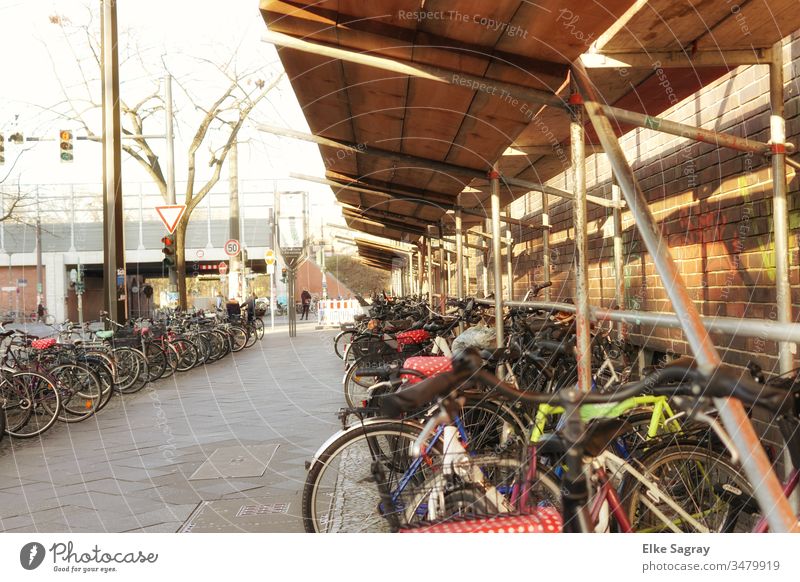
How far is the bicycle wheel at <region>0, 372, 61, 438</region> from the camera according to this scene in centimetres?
556

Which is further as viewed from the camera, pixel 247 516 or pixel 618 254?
pixel 618 254

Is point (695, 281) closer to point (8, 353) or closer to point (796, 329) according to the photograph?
point (796, 329)

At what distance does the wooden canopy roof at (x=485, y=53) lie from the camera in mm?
2174

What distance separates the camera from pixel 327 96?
3598 millimetres

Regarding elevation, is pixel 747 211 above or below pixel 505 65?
below

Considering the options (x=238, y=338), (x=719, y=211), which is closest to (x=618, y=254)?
(x=719, y=211)

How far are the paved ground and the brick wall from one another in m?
1.82

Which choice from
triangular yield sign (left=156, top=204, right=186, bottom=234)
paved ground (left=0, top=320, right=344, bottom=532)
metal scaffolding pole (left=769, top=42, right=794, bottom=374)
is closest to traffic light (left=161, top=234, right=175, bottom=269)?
triangular yield sign (left=156, top=204, right=186, bottom=234)

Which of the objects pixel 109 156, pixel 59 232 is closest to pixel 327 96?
pixel 59 232

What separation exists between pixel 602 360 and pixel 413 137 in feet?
4.93

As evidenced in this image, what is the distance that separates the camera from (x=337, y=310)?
18.1 m

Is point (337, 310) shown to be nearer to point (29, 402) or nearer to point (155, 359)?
point (155, 359)

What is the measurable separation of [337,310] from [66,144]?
13474mm

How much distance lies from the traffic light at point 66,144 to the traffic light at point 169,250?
537cm
